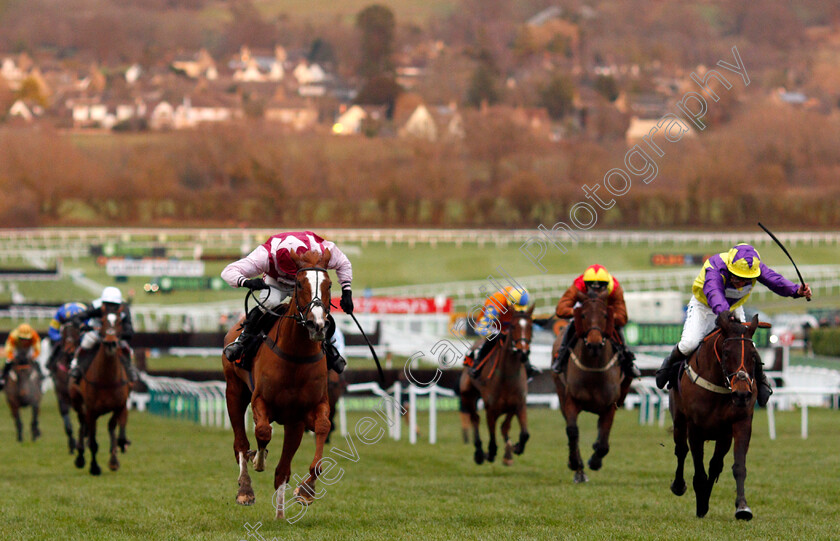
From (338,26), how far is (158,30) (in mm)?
29726

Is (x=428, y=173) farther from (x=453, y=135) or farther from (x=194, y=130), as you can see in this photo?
(x=194, y=130)

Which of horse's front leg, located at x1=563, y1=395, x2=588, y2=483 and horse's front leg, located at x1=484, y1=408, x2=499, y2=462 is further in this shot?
horse's front leg, located at x1=484, y1=408, x2=499, y2=462

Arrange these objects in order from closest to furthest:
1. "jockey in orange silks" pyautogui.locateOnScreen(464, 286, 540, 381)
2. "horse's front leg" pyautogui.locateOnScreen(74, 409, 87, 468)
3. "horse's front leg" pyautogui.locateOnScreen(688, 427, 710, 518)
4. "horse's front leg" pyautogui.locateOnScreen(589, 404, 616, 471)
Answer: "horse's front leg" pyautogui.locateOnScreen(688, 427, 710, 518), "horse's front leg" pyautogui.locateOnScreen(589, 404, 616, 471), "jockey in orange silks" pyautogui.locateOnScreen(464, 286, 540, 381), "horse's front leg" pyautogui.locateOnScreen(74, 409, 87, 468)

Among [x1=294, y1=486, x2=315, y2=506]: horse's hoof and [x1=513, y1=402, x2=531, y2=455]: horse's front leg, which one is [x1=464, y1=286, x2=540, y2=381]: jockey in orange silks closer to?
[x1=513, y1=402, x2=531, y2=455]: horse's front leg

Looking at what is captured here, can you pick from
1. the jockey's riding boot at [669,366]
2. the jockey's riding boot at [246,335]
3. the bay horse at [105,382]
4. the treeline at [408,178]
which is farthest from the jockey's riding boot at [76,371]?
the treeline at [408,178]

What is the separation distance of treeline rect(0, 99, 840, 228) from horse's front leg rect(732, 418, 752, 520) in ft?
188

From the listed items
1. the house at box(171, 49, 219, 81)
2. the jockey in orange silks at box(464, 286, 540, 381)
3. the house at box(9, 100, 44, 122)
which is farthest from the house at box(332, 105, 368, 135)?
the jockey in orange silks at box(464, 286, 540, 381)

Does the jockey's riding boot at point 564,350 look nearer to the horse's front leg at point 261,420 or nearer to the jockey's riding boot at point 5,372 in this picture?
the horse's front leg at point 261,420

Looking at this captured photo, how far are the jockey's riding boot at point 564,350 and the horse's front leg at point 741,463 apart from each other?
328 centimetres

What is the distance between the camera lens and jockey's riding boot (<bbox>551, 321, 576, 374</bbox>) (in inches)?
457

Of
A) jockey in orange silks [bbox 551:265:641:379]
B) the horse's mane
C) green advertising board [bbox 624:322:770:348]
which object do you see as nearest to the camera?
the horse's mane

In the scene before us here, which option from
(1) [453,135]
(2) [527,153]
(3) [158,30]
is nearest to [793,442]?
(2) [527,153]

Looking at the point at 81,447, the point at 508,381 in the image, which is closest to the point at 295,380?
the point at 508,381

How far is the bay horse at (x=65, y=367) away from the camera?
47.3 feet
